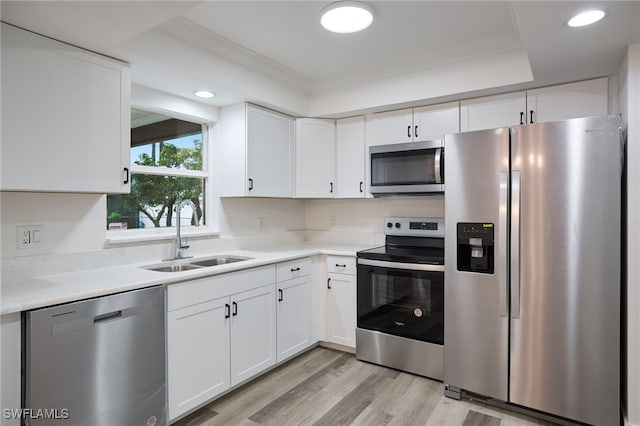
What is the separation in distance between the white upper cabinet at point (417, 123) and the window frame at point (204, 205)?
152 cm

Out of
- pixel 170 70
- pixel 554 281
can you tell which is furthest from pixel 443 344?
pixel 170 70

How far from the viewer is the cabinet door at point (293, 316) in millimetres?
2811

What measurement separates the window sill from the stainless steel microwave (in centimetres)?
148

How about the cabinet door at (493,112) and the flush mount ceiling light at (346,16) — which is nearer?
the flush mount ceiling light at (346,16)

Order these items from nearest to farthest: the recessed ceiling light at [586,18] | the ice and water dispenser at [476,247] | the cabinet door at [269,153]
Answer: the recessed ceiling light at [586,18] → the ice and water dispenser at [476,247] → the cabinet door at [269,153]

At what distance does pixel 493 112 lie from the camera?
280cm

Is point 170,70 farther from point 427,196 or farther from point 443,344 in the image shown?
point 443,344

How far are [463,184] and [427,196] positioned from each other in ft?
2.96

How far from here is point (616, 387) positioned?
6.41ft

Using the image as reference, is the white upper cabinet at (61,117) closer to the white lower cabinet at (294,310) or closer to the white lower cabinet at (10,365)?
the white lower cabinet at (10,365)

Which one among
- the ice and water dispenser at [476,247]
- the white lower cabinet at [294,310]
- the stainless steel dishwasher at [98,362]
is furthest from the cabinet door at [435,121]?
the stainless steel dishwasher at [98,362]

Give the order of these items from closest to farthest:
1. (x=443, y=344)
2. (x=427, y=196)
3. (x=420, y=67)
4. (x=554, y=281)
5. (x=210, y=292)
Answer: (x=554, y=281) < (x=210, y=292) < (x=443, y=344) < (x=420, y=67) < (x=427, y=196)

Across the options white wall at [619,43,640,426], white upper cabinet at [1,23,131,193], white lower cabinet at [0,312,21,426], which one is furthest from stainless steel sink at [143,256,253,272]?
white wall at [619,43,640,426]

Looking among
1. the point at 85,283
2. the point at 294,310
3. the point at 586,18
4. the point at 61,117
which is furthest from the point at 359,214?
the point at 61,117
